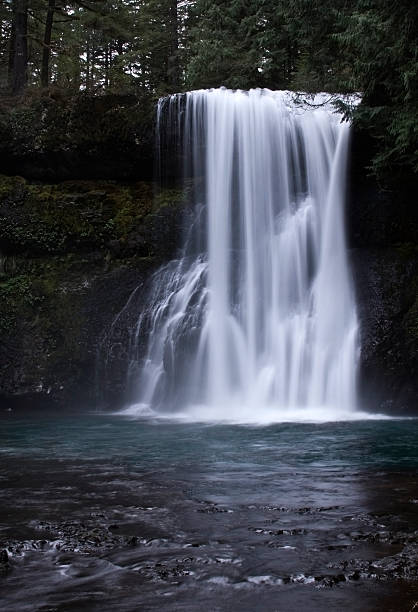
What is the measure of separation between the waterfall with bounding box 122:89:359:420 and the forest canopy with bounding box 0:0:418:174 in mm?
1350

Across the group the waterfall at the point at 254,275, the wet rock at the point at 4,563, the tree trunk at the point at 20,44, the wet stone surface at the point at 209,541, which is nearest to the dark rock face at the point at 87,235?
the waterfall at the point at 254,275

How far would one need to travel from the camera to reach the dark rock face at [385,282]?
1258 cm

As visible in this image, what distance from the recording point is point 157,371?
1399 cm

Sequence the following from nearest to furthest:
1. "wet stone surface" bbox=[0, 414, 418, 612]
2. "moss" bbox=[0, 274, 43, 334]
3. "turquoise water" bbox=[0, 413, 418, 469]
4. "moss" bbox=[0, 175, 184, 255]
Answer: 1. "wet stone surface" bbox=[0, 414, 418, 612]
2. "turquoise water" bbox=[0, 413, 418, 469]
3. "moss" bbox=[0, 274, 43, 334]
4. "moss" bbox=[0, 175, 184, 255]

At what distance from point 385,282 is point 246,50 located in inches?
396

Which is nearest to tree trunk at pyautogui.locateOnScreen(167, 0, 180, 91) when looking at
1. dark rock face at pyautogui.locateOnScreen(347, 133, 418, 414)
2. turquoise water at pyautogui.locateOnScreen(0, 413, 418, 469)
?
dark rock face at pyautogui.locateOnScreen(347, 133, 418, 414)

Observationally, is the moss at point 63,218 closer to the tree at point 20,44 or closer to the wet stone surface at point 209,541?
the tree at point 20,44

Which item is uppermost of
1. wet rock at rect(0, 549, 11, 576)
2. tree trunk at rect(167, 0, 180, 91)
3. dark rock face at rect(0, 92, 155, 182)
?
tree trunk at rect(167, 0, 180, 91)

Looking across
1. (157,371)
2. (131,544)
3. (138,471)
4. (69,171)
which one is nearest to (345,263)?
(157,371)

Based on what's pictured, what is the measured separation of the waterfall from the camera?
43.3 ft

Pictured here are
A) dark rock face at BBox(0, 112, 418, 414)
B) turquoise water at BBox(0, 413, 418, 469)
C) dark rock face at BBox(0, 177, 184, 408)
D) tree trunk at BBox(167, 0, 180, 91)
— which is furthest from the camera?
tree trunk at BBox(167, 0, 180, 91)

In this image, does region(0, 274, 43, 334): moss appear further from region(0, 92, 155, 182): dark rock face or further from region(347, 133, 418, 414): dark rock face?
region(347, 133, 418, 414): dark rock face

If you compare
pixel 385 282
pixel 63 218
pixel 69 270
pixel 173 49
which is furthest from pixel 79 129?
pixel 173 49

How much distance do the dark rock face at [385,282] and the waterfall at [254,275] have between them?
296 millimetres
